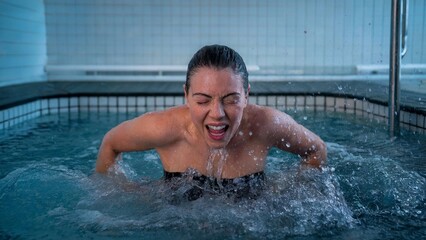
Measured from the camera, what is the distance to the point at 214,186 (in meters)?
2.59

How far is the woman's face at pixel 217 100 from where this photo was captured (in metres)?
2.08

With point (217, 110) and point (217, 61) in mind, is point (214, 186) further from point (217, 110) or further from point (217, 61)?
point (217, 61)

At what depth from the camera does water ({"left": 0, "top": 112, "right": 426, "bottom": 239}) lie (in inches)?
85.4

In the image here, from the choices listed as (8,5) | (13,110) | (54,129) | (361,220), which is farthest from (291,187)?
(8,5)

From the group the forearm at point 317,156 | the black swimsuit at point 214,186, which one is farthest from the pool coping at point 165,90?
the black swimsuit at point 214,186

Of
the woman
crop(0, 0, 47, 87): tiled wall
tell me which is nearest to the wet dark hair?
the woman

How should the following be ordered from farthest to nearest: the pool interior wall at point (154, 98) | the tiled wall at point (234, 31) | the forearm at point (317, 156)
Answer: the tiled wall at point (234, 31)
the pool interior wall at point (154, 98)
the forearm at point (317, 156)

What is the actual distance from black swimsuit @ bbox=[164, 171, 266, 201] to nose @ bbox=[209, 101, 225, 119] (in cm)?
61

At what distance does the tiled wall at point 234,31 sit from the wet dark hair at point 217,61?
6.48 meters

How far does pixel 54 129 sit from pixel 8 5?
8.83 feet

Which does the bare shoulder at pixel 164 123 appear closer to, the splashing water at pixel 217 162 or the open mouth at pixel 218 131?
the splashing water at pixel 217 162

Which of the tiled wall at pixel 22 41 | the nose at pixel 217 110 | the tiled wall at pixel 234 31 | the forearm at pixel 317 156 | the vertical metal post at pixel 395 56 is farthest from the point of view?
the tiled wall at pixel 234 31

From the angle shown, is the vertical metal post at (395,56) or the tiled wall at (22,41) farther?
the tiled wall at (22,41)

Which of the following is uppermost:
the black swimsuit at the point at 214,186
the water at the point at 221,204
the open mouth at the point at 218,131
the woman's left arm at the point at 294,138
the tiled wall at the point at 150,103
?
the open mouth at the point at 218,131
